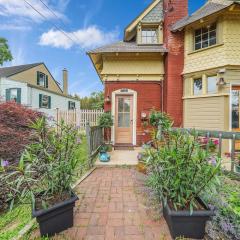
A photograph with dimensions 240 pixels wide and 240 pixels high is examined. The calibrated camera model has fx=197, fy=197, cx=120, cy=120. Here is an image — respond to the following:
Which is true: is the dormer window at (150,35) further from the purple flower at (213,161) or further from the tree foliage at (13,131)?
the purple flower at (213,161)

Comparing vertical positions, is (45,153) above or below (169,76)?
below

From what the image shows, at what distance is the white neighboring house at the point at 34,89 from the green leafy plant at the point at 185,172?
33.2 ft

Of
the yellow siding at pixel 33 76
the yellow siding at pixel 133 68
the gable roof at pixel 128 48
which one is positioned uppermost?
the yellow siding at pixel 33 76

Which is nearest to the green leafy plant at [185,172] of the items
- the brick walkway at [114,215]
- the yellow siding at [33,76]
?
the brick walkway at [114,215]

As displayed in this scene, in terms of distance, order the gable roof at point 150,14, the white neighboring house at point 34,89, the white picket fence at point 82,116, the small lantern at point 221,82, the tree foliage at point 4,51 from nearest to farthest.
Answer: the small lantern at point 221,82, the gable roof at point 150,14, the white picket fence at point 82,116, the white neighboring house at point 34,89, the tree foliage at point 4,51

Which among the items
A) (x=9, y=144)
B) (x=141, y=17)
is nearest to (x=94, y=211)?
(x=9, y=144)

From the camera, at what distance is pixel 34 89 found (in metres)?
15.4

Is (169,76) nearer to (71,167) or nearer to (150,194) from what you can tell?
(150,194)

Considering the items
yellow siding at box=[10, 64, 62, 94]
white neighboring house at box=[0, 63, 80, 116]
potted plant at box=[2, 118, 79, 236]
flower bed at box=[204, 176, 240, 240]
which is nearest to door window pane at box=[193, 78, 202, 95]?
flower bed at box=[204, 176, 240, 240]

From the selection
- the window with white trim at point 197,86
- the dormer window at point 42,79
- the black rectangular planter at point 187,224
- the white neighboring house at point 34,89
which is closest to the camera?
the black rectangular planter at point 187,224

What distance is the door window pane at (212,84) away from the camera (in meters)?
7.53

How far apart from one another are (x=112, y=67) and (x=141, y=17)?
3.05 meters

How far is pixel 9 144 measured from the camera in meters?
4.11

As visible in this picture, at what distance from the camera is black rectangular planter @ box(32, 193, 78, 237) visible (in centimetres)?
241
